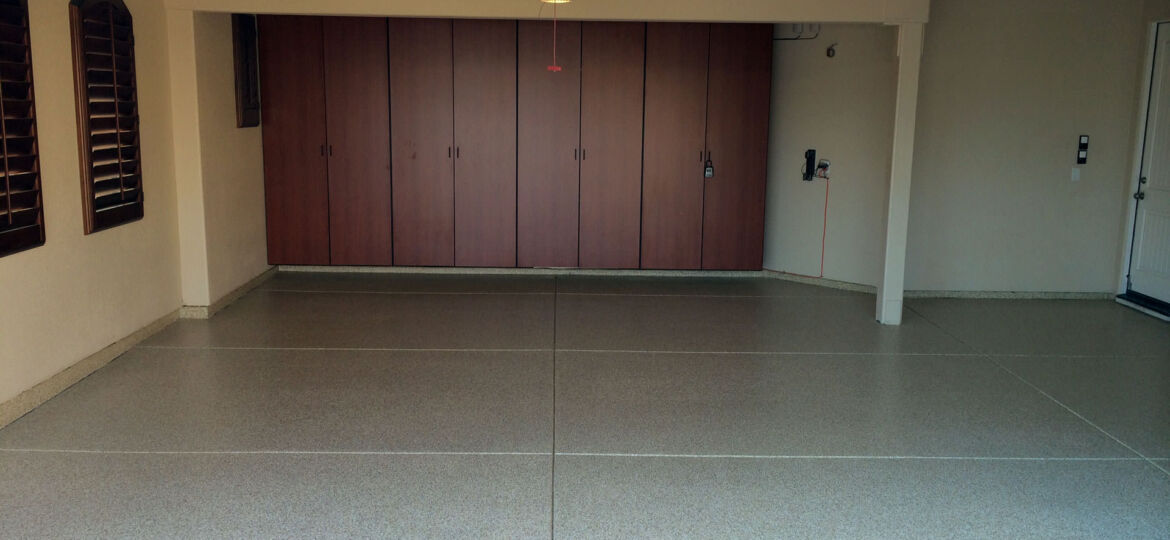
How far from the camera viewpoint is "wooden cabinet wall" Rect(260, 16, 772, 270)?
785 centimetres

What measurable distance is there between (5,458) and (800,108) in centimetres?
625

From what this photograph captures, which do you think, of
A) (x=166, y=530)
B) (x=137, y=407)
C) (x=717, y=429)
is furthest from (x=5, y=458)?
(x=717, y=429)

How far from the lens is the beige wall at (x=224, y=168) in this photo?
6418 mm

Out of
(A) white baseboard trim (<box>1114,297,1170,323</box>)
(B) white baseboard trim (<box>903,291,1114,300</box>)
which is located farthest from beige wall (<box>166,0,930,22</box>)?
(A) white baseboard trim (<box>1114,297,1170,323</box>)

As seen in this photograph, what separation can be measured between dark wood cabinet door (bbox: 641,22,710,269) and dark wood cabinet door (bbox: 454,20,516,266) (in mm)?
1171

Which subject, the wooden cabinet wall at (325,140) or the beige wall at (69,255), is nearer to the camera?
the beige wall at (69,255)

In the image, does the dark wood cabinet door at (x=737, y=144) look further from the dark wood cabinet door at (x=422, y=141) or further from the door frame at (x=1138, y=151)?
the door frame at (x=1138, y=151)

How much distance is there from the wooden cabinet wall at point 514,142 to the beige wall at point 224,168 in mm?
438

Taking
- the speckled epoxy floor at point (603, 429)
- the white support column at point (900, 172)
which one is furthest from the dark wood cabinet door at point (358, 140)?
the white support column at point (900, 172)

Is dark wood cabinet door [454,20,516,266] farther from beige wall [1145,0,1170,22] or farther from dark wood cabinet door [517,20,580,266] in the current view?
beige wall [1145,0,1170,22]

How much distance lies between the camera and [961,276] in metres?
7.62

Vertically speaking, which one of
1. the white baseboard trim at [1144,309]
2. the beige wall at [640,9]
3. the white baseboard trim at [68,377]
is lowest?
the white baseboard trim at [68,377]

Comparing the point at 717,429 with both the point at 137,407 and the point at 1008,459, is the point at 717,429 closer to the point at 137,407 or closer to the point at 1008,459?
the point at 1008,459

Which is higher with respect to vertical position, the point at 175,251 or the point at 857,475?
the point at 175,251
